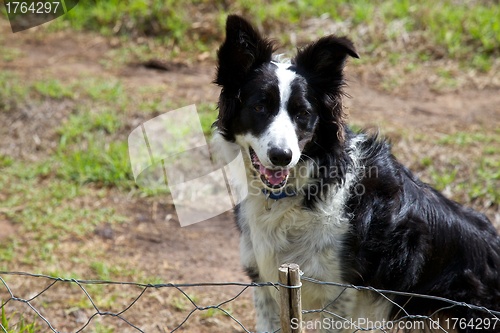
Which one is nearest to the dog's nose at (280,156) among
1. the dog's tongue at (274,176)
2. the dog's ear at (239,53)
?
the dog's tongue at (274,176)

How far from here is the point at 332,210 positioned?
337 cm

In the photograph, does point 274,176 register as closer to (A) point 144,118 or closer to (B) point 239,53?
(B) point 239,53

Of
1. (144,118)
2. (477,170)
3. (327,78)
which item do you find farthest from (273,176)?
(144,118)

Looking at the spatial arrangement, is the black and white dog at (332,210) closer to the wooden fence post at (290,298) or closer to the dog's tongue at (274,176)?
the dog's tongue at (274,176)

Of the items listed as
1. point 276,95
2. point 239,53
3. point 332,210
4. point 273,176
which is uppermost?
point 239,53

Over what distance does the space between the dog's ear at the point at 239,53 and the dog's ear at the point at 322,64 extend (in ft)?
0.63

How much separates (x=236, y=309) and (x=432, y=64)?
4449 mm

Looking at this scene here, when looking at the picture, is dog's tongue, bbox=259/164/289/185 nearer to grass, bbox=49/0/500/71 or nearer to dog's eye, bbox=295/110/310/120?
dog's eye, bbox=295/110/310/120

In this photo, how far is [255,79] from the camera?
3.42 m

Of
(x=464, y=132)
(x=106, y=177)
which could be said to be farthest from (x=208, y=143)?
(x=464, y=132)

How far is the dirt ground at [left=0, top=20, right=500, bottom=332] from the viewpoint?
4633 mm

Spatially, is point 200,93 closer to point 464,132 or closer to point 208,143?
point 208,143

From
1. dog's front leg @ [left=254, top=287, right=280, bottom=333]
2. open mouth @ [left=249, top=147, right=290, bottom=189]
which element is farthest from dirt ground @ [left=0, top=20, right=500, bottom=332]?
open mouth @ [left=249, top=147, right=290, bottom=189]

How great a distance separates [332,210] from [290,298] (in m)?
1.12
